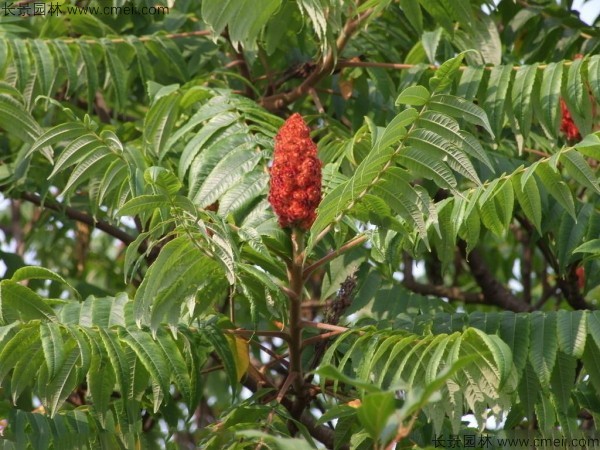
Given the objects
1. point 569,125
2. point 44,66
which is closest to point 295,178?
A: point 44,66

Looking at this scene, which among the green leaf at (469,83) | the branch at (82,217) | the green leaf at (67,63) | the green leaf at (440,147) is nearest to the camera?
the green leaf at (440,147)

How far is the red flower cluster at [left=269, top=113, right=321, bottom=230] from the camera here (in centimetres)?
351

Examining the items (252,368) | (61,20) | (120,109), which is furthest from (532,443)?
(61,20)

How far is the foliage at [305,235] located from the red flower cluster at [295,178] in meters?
0.08

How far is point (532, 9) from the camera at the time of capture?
225 inches

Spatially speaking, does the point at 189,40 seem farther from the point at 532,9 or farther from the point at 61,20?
the point at 532,9

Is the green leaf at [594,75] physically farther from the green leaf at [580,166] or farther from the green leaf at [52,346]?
the green leaf at [52,346]

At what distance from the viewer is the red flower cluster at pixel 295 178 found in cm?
351

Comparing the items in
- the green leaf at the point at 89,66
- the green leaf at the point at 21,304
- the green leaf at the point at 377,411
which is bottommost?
the green leaf at the point at 377,411

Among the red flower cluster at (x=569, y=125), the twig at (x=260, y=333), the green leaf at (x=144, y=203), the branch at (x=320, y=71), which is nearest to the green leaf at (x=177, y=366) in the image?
the twig at (x=260, y=333)

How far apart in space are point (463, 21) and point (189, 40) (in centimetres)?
152

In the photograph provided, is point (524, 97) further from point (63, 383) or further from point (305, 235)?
point (63, 383)

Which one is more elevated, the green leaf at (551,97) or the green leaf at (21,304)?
the green leaf at (551,97)

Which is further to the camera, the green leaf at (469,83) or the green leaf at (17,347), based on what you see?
the green leaf at (469,83)
